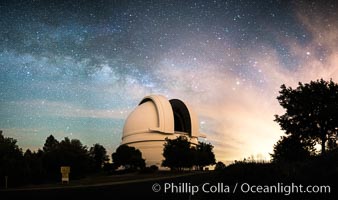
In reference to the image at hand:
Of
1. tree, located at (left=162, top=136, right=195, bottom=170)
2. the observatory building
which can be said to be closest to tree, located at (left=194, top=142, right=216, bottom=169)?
tree, located at (left=162, top=136, right=195, bottom=170)

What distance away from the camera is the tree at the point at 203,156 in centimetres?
7481

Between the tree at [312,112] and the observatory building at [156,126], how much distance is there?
201 feet

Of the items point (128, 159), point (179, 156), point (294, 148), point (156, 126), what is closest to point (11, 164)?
point (294, 148)

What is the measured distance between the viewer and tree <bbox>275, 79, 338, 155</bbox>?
27406 mm

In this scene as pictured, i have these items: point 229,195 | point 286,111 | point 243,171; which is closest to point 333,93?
point 286,111

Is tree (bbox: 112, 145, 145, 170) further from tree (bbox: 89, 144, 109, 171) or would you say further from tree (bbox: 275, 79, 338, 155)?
tree (bbox: 275, 79, 338, 155)

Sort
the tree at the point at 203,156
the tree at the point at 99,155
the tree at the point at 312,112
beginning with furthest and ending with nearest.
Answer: the tree at the point at 99,155
the tree at the point at 203,156
the tree at the point at 312,112

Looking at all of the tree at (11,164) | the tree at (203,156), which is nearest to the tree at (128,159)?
the tree at (203,156)

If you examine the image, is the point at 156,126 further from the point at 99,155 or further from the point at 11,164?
the point at 11,164

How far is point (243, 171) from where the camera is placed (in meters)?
13.8

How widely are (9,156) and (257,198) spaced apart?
3571cm

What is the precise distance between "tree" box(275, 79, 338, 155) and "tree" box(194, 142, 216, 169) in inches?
1677

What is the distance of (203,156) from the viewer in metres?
77.7

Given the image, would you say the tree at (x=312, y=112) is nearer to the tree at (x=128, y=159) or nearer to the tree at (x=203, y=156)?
the tree at (x=203, y=156)
